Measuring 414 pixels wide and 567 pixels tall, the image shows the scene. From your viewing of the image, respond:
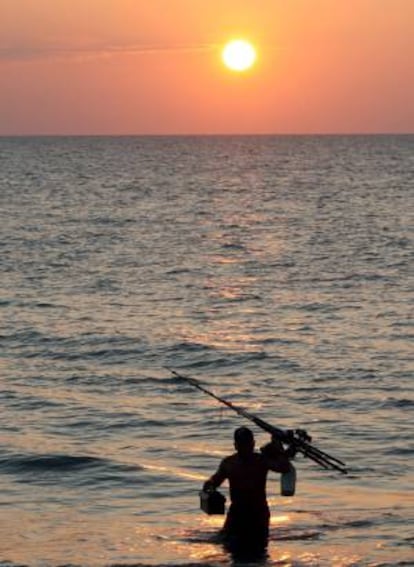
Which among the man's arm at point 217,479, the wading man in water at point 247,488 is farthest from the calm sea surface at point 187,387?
the man's arm at point 217,479

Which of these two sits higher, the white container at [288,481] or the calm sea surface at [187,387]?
the calm sea surface at [187,387]

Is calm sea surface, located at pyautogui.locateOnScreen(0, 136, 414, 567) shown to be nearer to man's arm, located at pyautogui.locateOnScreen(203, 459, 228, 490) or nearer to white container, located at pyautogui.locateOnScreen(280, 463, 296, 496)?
man's arm, located at pyautogui.locateOnScreen(203, 459, 228, 490)

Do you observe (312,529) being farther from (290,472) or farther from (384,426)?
(384,426)

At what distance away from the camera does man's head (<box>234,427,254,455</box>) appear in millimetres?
16188

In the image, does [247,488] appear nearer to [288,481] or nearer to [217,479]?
[217,479]

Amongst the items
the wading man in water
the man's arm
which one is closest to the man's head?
the wading man in water

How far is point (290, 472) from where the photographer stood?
1631cm

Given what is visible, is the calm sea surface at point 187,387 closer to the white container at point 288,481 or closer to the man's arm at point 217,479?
the man's arm at point 217,479

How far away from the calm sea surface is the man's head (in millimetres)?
1516

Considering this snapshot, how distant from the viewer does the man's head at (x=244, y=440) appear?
16.2m

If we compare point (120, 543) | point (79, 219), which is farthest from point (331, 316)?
point (79, 219)

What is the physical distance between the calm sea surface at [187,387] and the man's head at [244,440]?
1516 millimetres

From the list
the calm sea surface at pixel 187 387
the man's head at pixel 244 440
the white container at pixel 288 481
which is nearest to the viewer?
the man's head at pixel 244 440

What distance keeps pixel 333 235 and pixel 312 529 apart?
169ft
